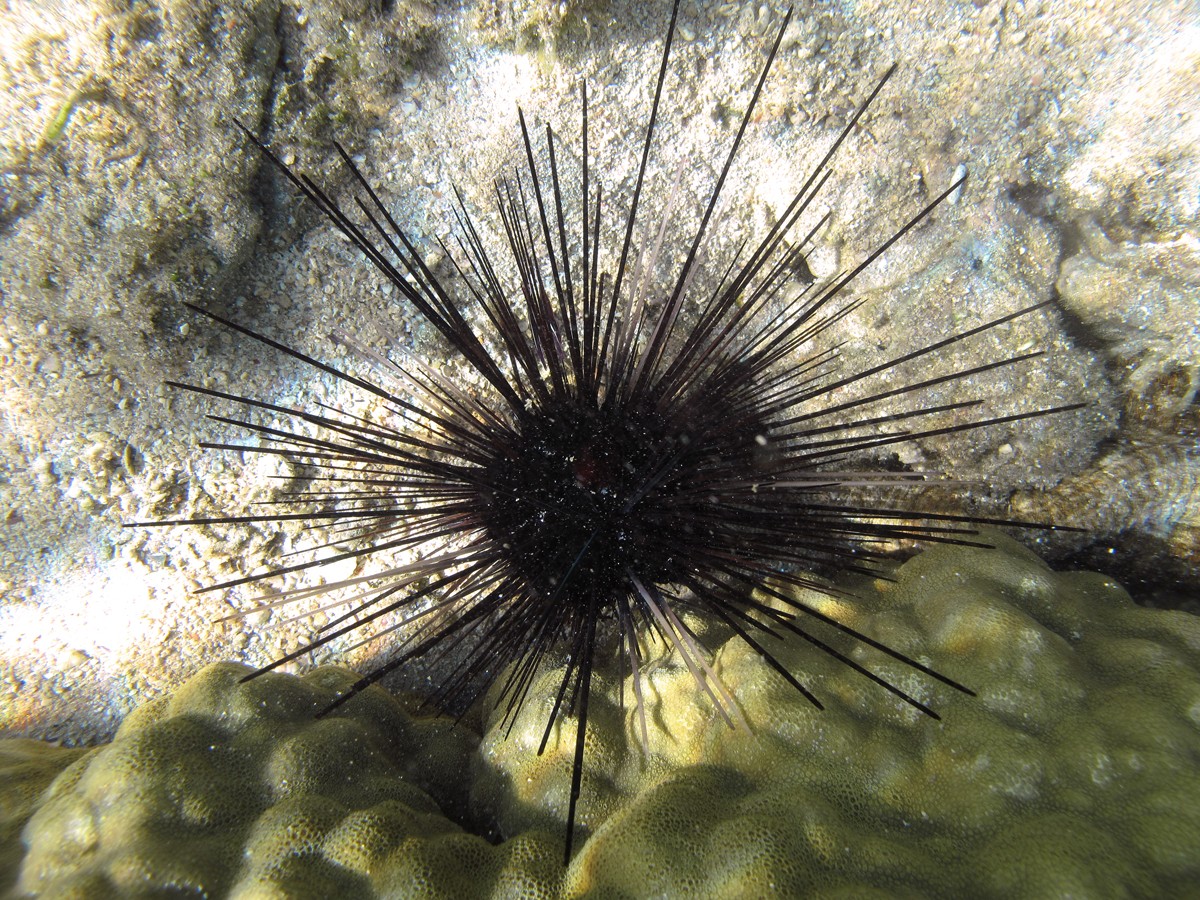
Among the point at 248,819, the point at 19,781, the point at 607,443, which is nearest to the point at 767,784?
the point at 607,443

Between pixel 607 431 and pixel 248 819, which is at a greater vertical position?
pixel 607 431

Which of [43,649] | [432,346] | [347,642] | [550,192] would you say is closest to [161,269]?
[432,346]

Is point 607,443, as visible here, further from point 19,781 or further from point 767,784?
Result: point 19,781

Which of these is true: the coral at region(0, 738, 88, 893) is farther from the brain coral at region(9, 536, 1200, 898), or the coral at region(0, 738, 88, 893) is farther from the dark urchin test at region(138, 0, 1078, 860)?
the dark urchin test at region(138, 0, 1078, 860)

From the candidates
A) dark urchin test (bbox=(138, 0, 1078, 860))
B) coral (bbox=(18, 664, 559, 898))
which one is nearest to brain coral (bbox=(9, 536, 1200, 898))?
coral (bbox=(18, 664, 559, 898))

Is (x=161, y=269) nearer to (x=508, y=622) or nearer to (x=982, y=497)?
(x=508, y=622)

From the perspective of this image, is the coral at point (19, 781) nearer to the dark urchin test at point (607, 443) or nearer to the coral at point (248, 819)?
the coral at point (248, 819)

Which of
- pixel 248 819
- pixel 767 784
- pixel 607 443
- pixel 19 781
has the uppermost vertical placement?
pixel 607 443

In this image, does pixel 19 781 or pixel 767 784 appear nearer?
pixel 767 784
